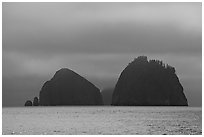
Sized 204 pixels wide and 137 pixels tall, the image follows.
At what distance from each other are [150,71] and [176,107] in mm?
13184

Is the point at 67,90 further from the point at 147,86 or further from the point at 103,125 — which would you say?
the point at 103,125

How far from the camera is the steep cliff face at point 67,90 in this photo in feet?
324

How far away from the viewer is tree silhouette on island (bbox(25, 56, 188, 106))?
102 meters

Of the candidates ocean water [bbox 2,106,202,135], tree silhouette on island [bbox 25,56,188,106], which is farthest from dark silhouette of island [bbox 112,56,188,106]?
ocean water [bbox 2,106,202,135]

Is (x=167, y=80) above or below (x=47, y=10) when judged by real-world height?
below

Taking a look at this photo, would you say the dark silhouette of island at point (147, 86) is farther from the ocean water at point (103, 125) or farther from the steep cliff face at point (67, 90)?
the ocean water at point (103, 125)

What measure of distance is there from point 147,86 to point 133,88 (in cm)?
360

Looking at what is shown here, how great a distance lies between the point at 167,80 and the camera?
102 metres

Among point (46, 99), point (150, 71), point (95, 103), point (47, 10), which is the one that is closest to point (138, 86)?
point (150, 71)

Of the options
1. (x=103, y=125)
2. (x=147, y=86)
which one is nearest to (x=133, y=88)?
(x=147, y=86)

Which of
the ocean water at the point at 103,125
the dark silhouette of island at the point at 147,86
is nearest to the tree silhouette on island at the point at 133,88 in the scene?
the dark silhouette of island at the point at 147,86

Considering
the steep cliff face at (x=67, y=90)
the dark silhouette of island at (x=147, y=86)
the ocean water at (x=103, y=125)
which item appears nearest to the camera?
the ocean water at (x=103, y=125)

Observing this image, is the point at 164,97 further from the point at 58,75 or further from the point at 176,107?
the point at 58,75

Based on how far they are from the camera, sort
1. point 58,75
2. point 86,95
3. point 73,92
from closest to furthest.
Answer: point 58,75 < point 73,92 < point 86,95
